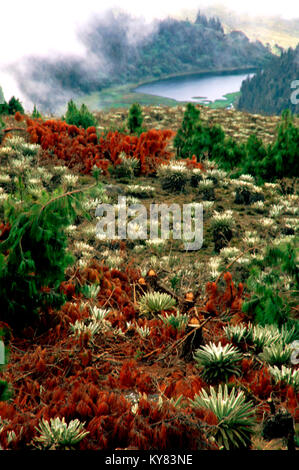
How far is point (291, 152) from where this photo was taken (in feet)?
46.0

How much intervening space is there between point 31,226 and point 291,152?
11744 mm

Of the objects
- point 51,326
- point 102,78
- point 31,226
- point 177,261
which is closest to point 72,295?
point 51,326

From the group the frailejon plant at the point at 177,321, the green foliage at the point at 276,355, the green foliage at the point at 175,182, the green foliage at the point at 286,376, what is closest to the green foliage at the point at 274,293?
the green foliage at the point at 276,355

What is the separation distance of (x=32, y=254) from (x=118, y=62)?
184 m

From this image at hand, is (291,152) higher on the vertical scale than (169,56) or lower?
lower

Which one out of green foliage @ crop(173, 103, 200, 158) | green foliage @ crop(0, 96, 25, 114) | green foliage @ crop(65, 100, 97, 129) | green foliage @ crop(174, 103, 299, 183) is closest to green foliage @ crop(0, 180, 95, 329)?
green foliage @ crop(174, 103, 299, 183)

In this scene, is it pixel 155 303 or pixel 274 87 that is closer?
pixel 155 303

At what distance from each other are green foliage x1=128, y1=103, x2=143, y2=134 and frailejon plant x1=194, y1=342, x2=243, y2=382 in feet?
42.2

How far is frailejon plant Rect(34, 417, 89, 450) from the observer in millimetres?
2920

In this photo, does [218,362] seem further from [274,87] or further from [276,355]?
[274,87]

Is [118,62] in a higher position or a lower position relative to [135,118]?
higher

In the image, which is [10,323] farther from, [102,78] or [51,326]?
[102,78]

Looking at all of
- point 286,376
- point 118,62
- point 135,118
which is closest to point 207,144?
point 135,118

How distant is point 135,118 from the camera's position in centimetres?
1617
